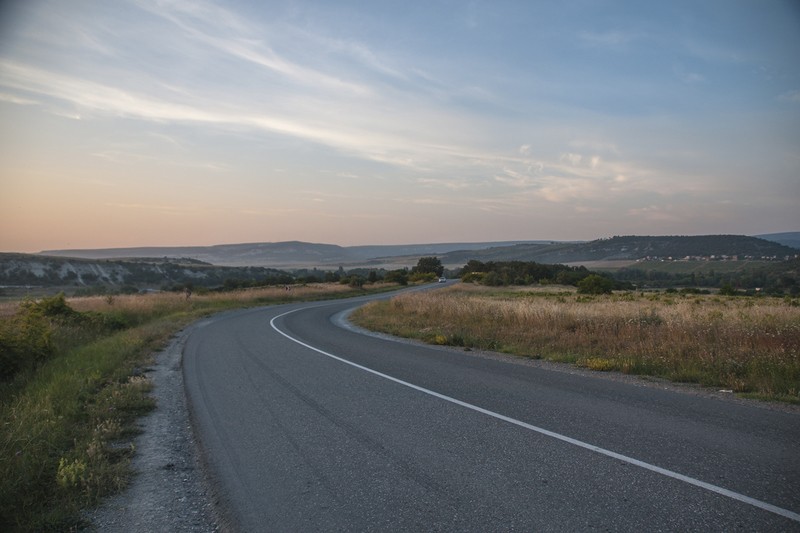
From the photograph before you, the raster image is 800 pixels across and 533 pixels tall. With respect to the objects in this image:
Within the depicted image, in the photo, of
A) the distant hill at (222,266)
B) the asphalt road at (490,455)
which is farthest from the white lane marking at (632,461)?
the distant hill at (222,266)

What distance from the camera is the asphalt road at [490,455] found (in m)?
4.00

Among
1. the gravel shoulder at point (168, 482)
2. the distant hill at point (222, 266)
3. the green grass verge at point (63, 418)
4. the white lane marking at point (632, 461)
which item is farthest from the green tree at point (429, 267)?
the gravel shoulder at point (168, 482)

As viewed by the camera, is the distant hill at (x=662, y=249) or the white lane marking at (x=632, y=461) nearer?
the white lane marking at (x=632, y=461)

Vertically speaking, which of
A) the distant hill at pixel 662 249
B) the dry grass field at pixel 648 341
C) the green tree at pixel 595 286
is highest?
the distant hill at pixel 662 249

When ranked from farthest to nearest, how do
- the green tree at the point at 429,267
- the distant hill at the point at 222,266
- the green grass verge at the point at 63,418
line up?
the green tree at the point at 429,267 → the distant hill at the point at 222,266 → the green grass verge at the point at 63,418

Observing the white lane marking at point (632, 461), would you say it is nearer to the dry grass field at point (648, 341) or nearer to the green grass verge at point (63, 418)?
the dry grass field at point (648, 341)

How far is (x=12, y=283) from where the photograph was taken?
6047 cm

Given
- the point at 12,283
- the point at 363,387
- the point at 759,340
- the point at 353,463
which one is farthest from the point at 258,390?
the point at 12,283

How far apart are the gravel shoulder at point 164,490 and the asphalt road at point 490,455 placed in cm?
18

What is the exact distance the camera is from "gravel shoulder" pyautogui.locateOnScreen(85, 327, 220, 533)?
4148 mm

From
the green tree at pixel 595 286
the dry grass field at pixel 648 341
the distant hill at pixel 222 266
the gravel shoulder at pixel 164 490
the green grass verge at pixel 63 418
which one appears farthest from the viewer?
the distant hill at pixel 222 266

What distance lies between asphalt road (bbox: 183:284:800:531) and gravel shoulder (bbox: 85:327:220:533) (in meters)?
0.18

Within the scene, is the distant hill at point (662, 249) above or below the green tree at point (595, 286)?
above

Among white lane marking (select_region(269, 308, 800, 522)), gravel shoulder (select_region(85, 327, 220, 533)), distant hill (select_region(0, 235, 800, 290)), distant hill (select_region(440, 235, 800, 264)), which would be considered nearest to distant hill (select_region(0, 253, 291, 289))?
distant hill (select_region(0, 235, 800, 290))
